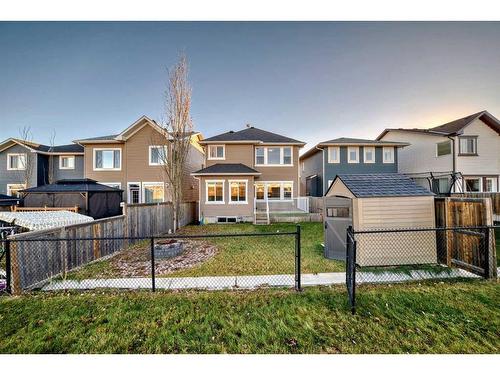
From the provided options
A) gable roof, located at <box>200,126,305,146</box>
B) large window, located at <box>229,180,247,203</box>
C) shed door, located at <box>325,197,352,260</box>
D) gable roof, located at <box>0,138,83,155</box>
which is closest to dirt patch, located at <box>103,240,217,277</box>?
shed door, located at <box>325,197,352,260</box>

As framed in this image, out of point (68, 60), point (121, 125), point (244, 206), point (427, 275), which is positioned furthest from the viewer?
point (121, 125)

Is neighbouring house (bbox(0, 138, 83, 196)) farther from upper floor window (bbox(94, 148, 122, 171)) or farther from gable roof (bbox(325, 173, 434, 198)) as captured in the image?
gable roof (bbox(325, 173, 434, 198))

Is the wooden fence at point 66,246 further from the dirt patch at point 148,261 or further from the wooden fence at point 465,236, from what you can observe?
the wooden fence at point 465,236

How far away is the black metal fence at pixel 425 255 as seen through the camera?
4828 mm

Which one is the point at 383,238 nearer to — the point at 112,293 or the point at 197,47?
the point at 112,293

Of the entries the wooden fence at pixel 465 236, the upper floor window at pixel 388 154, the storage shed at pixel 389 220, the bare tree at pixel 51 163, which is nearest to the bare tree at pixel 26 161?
the bare tree at pixel 51 163

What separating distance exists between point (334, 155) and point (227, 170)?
1012 cm

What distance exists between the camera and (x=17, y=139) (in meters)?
19.3

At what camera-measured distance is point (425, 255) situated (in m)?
5.66

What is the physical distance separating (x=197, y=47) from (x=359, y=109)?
13.8 metres

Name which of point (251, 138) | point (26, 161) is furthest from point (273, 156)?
point (26, 161)

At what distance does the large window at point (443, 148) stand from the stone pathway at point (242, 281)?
17397mm

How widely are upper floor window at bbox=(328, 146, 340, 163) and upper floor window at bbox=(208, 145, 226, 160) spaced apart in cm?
959
